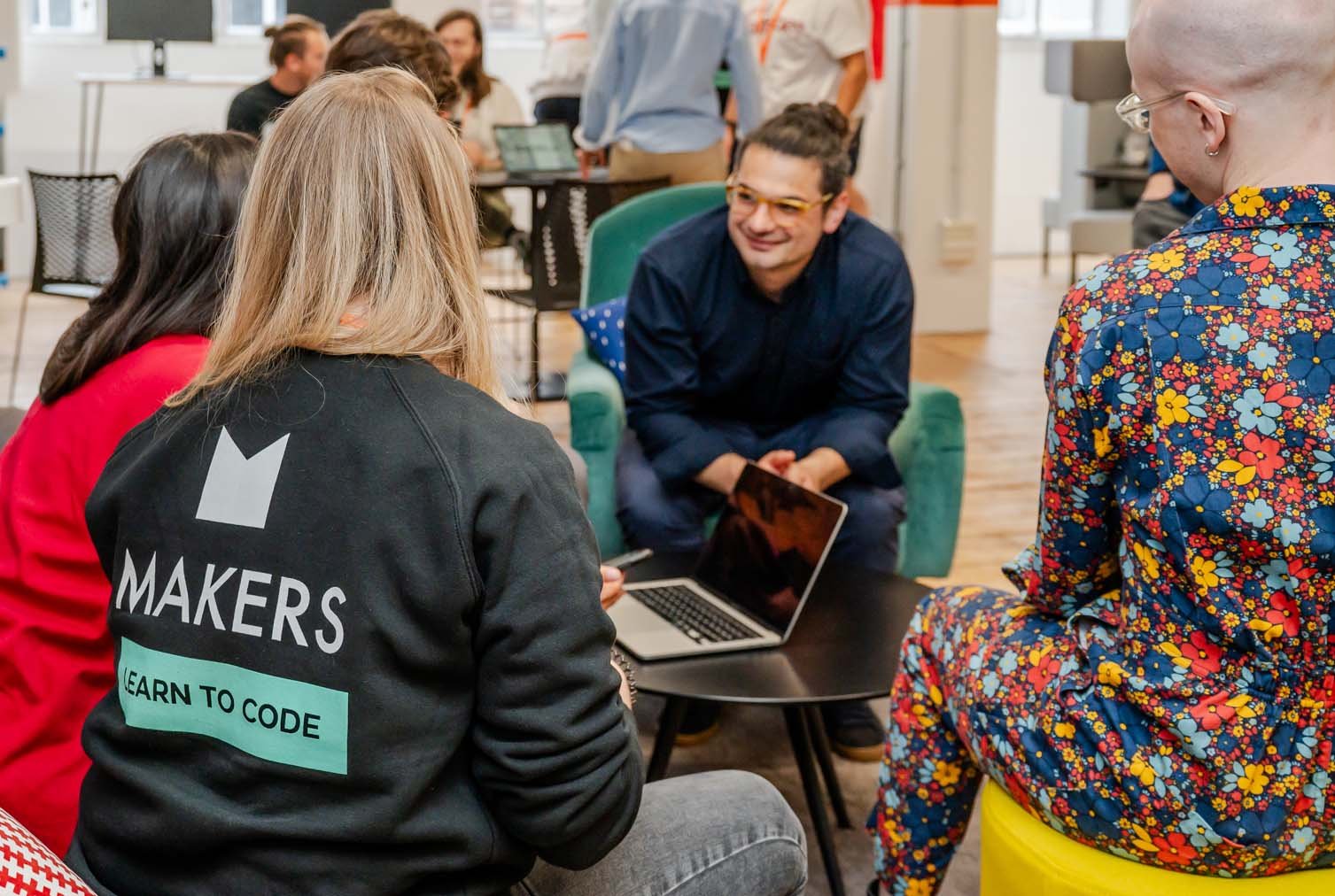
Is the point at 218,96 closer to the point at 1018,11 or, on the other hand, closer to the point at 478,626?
the point at 1018,11

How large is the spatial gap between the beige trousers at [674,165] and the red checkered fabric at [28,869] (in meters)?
4.37

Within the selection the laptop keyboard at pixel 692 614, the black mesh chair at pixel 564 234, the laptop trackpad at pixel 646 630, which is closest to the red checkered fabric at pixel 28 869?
the laptop trackpad at pixel 646 630

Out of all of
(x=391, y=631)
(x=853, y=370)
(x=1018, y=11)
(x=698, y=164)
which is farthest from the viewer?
(x=1018, y=11)

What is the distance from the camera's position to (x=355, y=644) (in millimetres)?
1126

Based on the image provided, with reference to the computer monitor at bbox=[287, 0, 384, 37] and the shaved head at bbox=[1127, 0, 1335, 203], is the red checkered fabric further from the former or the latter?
the computer monitor at bbox=[287, 0, 384, 37]

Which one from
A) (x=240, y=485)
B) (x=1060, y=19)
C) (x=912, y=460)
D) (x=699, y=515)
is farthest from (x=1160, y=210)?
(x=1060, y=19)

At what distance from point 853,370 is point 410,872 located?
6.50 ft

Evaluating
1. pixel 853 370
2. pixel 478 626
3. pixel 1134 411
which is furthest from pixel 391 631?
pixel 853 370

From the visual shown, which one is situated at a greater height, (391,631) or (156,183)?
(156,183)

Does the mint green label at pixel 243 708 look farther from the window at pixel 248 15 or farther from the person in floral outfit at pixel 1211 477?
the window at pixel 248 15

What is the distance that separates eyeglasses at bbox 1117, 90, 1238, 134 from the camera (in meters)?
1.43

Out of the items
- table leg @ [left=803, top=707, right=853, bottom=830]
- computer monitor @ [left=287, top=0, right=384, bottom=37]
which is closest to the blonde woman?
table leg @ [left=803, top=707, right=853, bottom=830]

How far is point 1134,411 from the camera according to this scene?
1.41m

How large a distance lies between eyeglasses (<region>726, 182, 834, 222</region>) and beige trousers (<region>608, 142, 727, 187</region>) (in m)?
2.50
